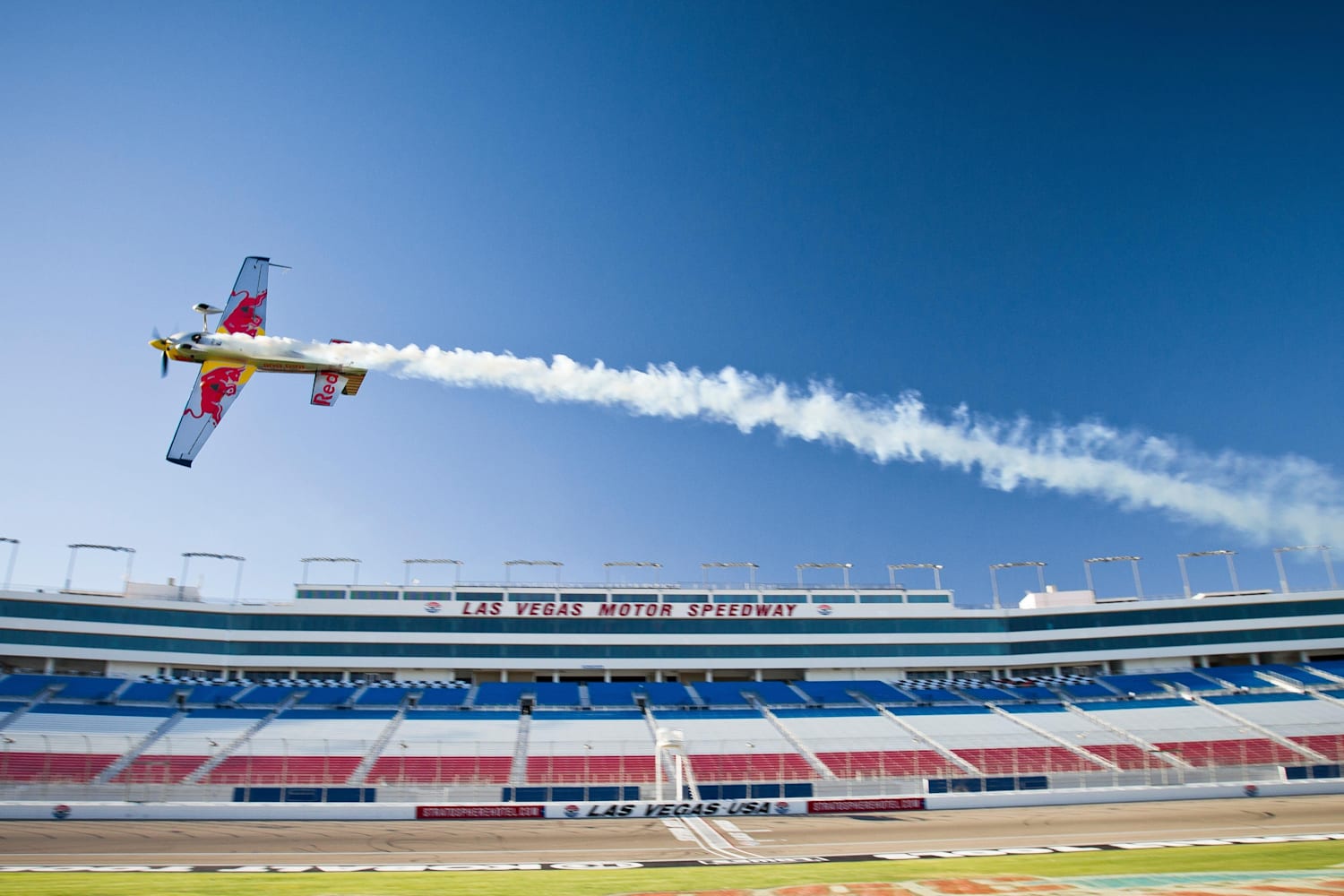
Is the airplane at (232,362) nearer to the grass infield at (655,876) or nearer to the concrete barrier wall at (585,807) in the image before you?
the grass infield at (655,876)

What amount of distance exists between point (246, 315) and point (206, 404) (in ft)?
17.2

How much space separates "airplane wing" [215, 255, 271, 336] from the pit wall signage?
921 inches

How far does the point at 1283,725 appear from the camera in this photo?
52625mm

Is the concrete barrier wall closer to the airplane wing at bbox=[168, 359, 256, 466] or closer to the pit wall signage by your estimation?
the pit wall signage

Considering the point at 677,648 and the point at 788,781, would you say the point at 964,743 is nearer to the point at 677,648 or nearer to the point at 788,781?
the point at 788,781

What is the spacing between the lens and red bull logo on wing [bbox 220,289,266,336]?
1319 inches

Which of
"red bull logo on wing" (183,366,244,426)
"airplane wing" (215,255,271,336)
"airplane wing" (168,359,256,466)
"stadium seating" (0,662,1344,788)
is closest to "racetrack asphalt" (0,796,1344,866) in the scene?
"stadium seating" (0,662,1344,788)

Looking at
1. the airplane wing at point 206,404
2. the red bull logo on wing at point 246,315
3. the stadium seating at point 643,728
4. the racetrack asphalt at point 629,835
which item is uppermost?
the red bull logo on wing at point 246,315

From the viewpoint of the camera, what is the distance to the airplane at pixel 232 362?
1190 inches

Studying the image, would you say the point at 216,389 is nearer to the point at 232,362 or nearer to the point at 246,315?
the point at 232,362

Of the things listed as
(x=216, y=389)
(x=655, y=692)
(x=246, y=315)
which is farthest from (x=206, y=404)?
(x=655, y=692)

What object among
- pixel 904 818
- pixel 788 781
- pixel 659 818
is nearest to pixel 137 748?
pixel 659 818

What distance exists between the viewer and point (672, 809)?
126ft

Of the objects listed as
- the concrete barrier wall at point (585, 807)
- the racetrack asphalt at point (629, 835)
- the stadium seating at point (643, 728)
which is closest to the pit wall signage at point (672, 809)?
the concrete barrier wall at point (585, 807)
